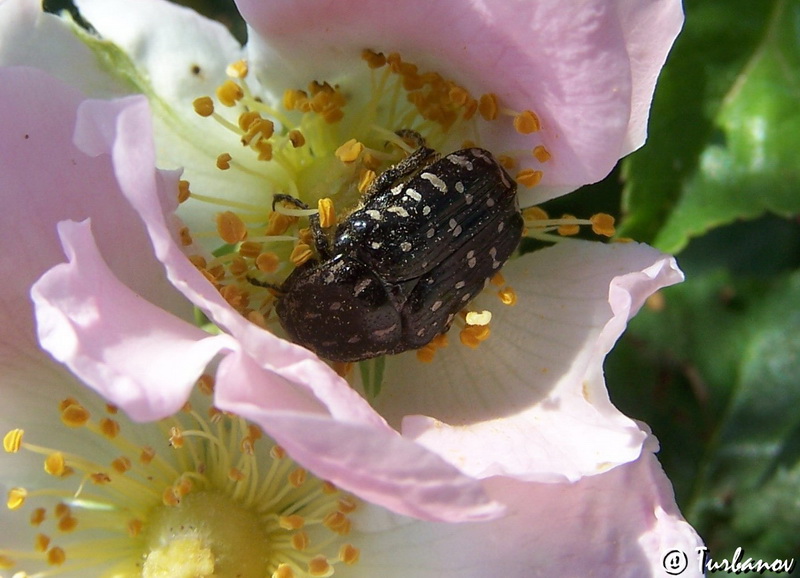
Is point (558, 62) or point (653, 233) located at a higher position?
point (558, 62)

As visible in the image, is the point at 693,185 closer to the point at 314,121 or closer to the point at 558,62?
the point at 558,62

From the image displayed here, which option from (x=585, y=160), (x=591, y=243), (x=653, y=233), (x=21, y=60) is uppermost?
(x=21, y=60)

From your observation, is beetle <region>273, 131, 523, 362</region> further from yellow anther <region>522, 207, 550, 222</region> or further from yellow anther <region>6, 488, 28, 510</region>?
yellow anther <region>6, 488, 28, 510</region>

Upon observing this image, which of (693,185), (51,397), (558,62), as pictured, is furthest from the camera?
(693,185)

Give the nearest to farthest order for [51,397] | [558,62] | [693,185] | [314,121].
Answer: [558,62] < [51,397] < [314,121] < [693,185]

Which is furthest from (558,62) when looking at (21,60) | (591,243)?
(21,60)

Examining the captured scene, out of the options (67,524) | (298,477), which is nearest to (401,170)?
(298,477)

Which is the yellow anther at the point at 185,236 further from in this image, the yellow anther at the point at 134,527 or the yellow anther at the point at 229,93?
the yellow anther at the point at 134,527
